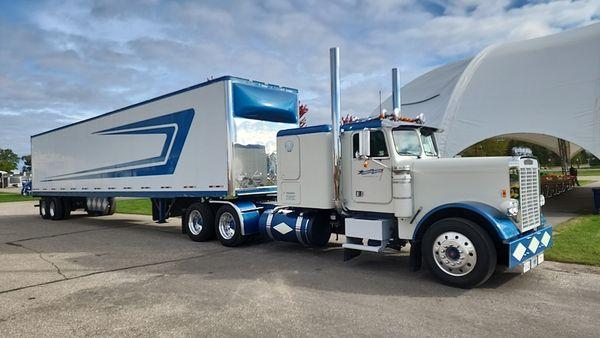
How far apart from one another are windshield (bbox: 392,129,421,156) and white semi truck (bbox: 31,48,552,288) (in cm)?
2

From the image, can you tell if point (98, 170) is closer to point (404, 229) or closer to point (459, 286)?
point (404, 229)

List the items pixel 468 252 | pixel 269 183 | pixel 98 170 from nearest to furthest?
pixel 468 252 → pixel 269 183 → pixel 98 170

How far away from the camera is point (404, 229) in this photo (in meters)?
7.42

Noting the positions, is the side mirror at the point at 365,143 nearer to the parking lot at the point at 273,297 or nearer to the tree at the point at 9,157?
the parking lot at the point at 273,297

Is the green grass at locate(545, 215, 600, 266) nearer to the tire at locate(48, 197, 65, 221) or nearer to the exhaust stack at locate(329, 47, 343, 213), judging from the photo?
the exhaust stack at locate(329, 47, 343, 213)

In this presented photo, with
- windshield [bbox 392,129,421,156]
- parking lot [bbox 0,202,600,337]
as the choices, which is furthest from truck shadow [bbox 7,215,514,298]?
windshield [bbox 392,129,421,156]

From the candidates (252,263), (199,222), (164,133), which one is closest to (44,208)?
(164,133)

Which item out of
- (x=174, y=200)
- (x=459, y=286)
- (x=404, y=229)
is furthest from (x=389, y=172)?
(x=174, y=200)

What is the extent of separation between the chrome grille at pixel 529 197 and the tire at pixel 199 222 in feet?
23.4

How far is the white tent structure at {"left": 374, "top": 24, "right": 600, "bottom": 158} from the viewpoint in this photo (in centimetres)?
1727

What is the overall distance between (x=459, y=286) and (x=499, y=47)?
2108 centimetres

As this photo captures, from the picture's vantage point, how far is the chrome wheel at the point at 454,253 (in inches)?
251

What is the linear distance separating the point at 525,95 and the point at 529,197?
1416 centimetres

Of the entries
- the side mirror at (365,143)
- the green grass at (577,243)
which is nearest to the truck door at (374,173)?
the side mirror at (365,143)
